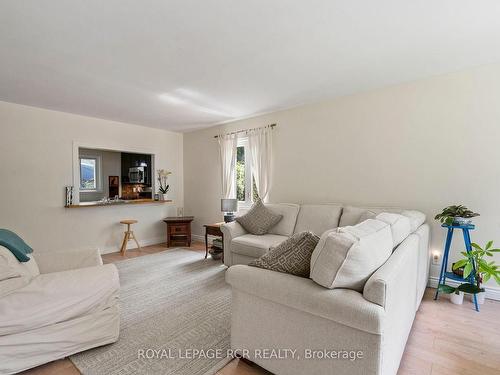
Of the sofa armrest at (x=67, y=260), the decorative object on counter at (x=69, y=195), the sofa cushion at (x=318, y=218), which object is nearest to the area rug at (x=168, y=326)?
the sofa armrest at (x=67, y=260)

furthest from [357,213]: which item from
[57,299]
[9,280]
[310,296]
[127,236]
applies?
[127,236]

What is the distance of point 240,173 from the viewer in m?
4.92

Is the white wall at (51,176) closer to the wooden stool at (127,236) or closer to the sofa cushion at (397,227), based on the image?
the wooden stool at (127,236)

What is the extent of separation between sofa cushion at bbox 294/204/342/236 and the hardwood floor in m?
1.26

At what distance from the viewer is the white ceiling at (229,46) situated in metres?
1.80

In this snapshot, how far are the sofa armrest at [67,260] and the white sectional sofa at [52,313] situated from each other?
273mm

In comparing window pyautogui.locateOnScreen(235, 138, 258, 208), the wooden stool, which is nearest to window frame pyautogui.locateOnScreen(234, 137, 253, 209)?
window pyautogui.locateOnScreen(235, 138, 258, 208)

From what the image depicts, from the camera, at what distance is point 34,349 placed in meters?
1.63

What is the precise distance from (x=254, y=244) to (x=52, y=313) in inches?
82.7

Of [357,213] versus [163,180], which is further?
[163,180]

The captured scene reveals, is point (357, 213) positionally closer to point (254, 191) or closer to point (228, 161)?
point (254, 191)

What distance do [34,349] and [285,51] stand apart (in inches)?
114

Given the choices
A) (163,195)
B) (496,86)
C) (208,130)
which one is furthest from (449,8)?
(163,195)

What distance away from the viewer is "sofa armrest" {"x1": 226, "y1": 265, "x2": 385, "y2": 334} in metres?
1.18
